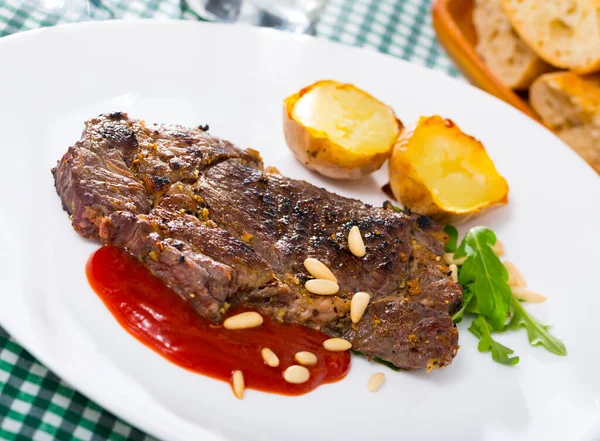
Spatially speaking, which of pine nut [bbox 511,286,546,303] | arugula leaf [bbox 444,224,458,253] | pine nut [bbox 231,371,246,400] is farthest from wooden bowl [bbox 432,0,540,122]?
pine nut [bbox 231,371,246,400]

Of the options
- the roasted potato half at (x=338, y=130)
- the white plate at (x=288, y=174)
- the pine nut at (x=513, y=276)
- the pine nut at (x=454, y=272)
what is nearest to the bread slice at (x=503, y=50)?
the white plate at (x=288, y=174)

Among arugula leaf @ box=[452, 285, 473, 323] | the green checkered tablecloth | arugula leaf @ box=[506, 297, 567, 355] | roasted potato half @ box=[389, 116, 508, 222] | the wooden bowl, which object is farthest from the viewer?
the wooden bowl

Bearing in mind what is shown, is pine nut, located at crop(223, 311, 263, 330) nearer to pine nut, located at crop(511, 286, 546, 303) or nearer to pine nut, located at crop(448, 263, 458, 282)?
pine nut, located at crop(448, 263, 458, 282)

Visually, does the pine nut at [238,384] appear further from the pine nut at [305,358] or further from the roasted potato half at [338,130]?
the roasted potato half at [338,130]

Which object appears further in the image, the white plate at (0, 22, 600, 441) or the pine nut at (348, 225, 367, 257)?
the pine nut at (348, 225, 367, 257)

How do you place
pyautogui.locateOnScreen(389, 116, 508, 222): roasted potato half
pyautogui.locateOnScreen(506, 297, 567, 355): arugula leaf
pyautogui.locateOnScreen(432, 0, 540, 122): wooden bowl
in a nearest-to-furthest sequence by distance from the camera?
pyautogui.locateOnScreen(506, 297, 567, 355): arugula leaf
pyautogui.locateOnScreen(389, 116, 508, 222): roasted potato half
pyautogui.locateOnScreen(432, 0, 540, 122): wooden bowl

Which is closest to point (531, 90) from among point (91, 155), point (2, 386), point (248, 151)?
Result: point (248, 151)

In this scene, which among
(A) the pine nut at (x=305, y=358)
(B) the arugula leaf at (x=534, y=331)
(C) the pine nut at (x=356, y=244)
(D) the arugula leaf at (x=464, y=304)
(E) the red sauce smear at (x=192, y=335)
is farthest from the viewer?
(B) the arugula leaf at (x=534, y=331)
